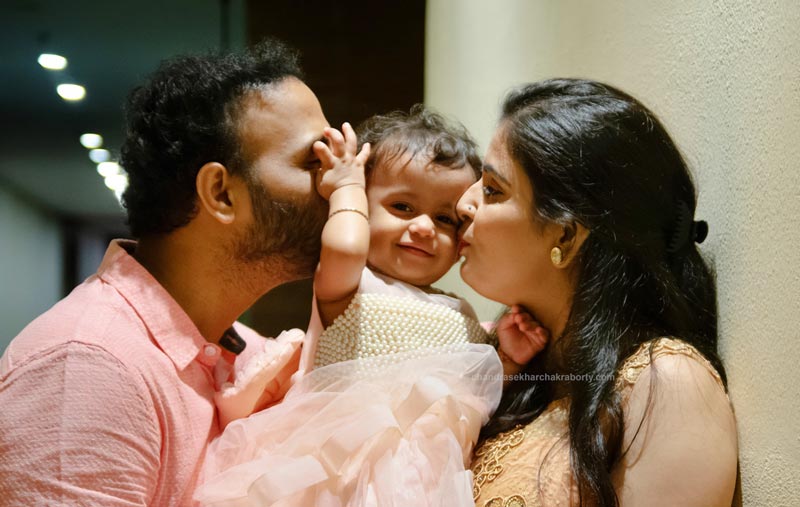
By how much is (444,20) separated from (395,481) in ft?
9.52

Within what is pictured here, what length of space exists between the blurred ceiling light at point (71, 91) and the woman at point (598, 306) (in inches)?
106

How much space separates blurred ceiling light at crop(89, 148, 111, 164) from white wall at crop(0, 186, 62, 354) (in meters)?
0.33

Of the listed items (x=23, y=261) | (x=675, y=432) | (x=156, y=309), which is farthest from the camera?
(x=23, y=261)

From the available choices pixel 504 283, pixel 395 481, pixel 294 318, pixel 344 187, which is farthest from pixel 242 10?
pixel 395 481

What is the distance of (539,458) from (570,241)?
421 millimetres

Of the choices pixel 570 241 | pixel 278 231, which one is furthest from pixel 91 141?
→ pixel 570 241

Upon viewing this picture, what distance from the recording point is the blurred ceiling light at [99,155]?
3.87m

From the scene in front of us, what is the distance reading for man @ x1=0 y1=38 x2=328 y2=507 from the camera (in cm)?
154

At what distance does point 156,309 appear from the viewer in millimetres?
1784

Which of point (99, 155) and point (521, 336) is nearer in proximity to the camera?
point (521, 336)

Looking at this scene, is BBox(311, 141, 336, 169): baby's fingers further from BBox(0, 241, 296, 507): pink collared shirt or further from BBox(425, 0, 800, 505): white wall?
BBox(425, 0, 800, 505): white wall

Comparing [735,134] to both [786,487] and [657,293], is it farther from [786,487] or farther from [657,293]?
[786,487]

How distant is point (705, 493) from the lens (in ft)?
4.63

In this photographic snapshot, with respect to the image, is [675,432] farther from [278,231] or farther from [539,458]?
[278,231]
